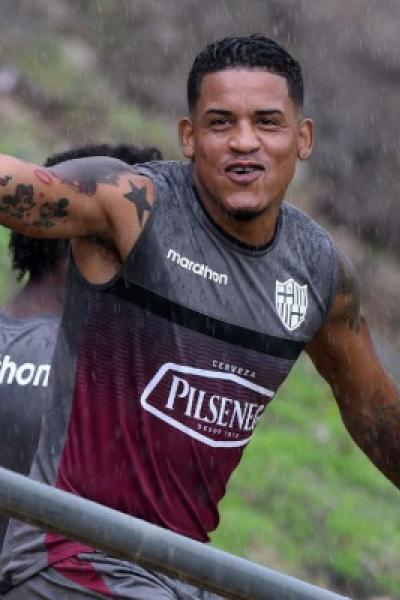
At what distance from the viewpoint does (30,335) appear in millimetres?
5551

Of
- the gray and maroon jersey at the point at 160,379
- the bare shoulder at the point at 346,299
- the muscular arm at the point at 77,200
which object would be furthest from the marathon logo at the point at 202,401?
the bare shoulder at the point at 346,299

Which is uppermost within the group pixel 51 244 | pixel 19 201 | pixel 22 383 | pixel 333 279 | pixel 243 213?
pixel 19 201

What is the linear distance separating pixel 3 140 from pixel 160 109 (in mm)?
1981

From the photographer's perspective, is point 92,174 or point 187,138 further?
point 187,138

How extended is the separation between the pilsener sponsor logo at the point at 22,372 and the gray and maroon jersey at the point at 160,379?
3.08 feet

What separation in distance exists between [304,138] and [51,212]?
864 millimetres

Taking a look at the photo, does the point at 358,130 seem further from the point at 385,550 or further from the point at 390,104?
the point at 385,550

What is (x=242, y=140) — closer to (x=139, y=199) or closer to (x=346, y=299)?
(x=139, y=199)

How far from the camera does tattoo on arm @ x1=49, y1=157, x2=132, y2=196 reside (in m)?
4.21

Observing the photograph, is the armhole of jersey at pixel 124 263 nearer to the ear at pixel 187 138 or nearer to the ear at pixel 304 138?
the ear at pixel 187 138

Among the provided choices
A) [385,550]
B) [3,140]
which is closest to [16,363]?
[385,550]

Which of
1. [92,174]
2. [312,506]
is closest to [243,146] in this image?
[92,174]

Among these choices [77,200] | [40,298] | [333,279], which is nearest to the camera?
[77,200]

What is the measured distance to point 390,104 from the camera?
14.4 m
